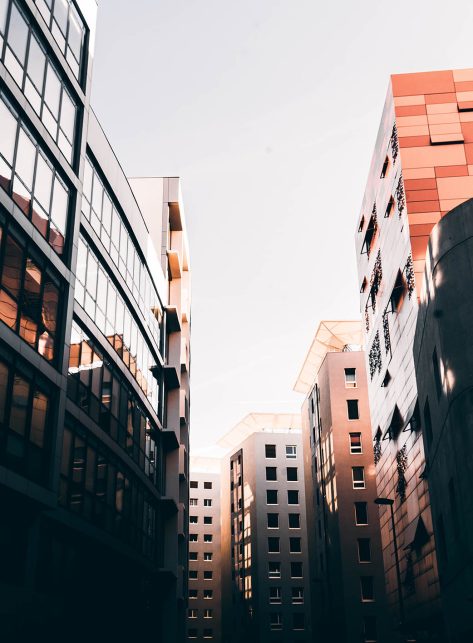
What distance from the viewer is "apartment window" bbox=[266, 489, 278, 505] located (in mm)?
85875

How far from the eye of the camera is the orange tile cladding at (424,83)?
34.2 metres

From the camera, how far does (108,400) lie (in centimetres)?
2597

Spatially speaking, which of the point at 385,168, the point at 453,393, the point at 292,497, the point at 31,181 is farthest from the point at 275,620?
the point at 31,181

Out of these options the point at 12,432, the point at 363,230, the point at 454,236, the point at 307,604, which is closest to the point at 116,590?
the point at 12,432

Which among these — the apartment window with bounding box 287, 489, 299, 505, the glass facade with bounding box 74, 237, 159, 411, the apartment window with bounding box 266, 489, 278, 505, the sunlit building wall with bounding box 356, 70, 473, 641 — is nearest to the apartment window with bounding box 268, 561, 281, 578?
the apartment window with bounding box 266, 489, 278, 505

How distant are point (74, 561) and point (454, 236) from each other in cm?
1482

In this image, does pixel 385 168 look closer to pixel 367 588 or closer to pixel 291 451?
pixel 367 588

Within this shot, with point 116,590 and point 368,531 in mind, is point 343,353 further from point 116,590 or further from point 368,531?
point 116,590

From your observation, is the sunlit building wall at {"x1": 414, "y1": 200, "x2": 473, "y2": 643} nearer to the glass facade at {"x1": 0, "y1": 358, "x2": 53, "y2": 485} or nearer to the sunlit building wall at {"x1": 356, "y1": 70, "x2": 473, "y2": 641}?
the sunlit building wall at {"x1": 356, "y1": 70, "x2": 473, "y2": 641}

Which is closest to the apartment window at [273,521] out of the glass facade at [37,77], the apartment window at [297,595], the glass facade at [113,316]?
the apartment window at [297,595]

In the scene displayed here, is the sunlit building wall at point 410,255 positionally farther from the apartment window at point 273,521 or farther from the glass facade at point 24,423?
the apartment window at point 273,521

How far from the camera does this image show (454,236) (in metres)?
20.5

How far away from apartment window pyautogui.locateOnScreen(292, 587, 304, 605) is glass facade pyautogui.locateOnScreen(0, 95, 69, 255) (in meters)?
68.6

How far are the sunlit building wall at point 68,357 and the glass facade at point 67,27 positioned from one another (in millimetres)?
63
